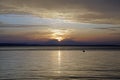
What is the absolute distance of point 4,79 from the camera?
4875cm

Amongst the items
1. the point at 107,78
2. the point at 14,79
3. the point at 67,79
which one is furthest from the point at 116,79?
the point at 14,79

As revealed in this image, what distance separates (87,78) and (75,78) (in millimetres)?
2113

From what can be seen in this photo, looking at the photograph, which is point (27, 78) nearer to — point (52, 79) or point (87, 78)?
point (52, 79)

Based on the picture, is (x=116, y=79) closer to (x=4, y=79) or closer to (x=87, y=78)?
(x=87, y=78)

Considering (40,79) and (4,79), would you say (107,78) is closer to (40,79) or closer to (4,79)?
(40,79)

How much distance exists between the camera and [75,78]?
165 ft

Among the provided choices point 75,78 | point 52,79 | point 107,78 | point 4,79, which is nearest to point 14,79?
point 4,79

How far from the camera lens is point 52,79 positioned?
4912 cm

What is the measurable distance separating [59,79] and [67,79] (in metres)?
1.38

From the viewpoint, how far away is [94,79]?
48531mm

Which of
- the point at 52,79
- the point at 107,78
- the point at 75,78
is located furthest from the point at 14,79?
the point at 107,78

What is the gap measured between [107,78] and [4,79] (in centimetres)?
1784

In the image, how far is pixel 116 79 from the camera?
159ft

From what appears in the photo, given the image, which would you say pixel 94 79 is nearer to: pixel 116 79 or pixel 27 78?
pixel 116 79
